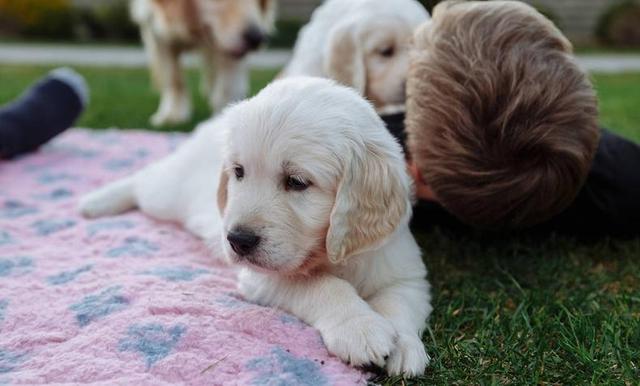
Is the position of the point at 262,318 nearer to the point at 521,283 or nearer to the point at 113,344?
the point at 113,344

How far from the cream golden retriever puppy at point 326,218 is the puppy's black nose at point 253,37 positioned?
4337mm

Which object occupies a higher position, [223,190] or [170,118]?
[223,190]

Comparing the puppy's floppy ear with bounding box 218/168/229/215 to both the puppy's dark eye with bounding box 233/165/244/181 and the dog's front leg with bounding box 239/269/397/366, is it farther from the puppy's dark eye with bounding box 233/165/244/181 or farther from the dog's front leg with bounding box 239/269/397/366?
the dog's front leg with bounding box 239/269/397/366

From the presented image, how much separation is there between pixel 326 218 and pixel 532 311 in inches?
37.7

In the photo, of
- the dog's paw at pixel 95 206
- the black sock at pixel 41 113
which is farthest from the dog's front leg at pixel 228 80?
the dog's paw at pixel 95 206

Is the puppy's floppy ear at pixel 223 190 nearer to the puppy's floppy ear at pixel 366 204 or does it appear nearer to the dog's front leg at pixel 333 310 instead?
the dog's front leg at pixel 333 310

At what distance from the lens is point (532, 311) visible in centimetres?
282

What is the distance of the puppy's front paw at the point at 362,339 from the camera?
2.22 metres

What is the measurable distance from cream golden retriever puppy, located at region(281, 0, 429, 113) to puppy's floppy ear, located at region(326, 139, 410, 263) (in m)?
1.64

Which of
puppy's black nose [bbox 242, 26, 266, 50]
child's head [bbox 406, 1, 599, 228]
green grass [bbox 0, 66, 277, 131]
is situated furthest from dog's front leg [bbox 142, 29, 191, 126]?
child's head [bbox 406, 1, 599, 228]

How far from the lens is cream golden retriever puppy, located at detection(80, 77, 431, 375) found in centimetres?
235

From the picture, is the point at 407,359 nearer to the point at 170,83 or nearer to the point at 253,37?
the point at 253,37

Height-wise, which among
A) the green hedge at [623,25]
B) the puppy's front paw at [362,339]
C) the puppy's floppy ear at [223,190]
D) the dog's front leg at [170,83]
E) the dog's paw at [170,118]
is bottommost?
the green hedge at [623,25]

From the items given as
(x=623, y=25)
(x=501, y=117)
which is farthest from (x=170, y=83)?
(x=623, y=25)
